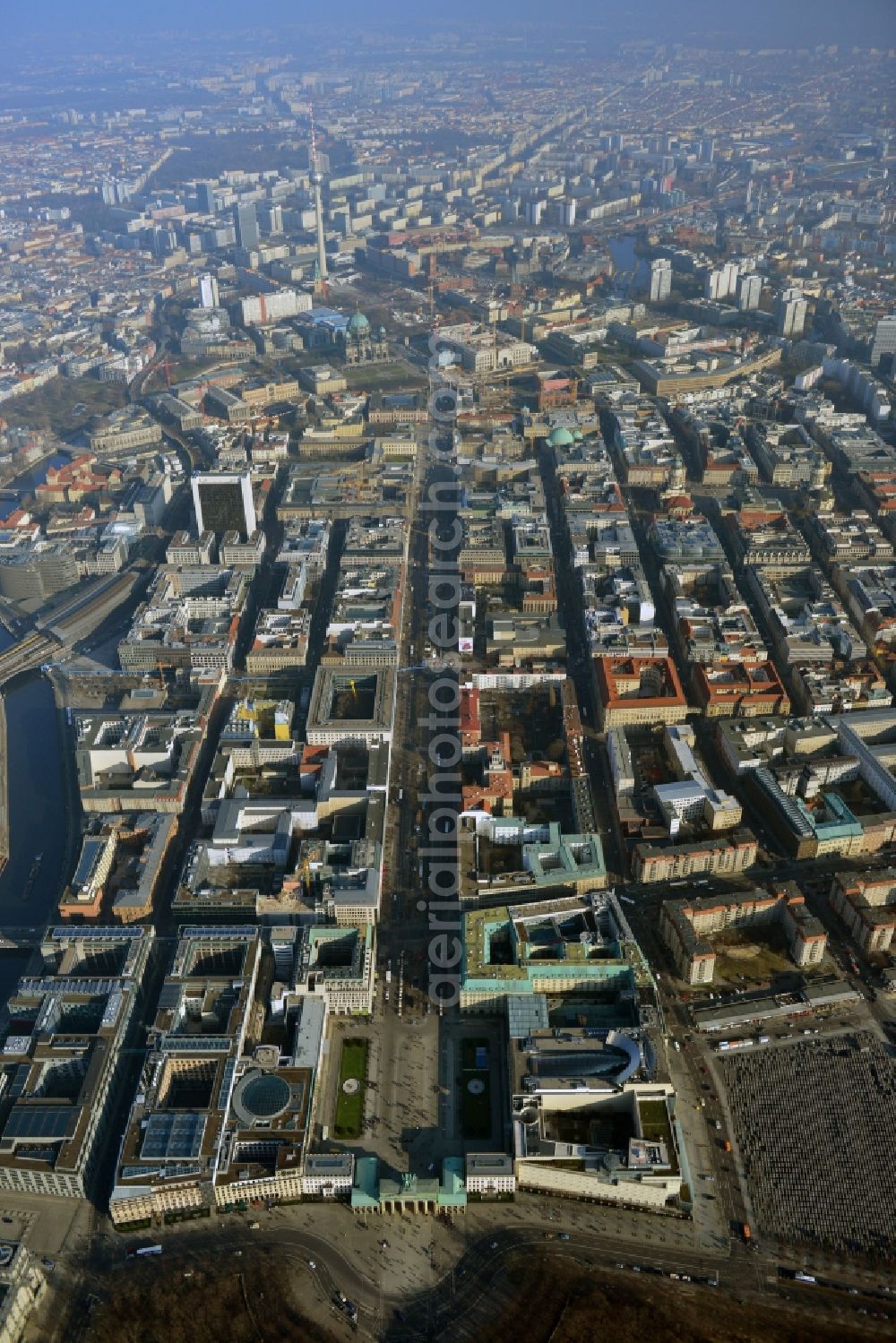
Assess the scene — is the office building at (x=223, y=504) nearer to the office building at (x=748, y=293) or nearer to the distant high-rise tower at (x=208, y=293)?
the distant high-rise tower at (x=208, y=293)

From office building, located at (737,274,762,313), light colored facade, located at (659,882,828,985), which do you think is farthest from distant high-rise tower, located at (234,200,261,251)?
light colored facade, located at (659,882,828,985)

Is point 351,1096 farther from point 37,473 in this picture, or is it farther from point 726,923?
point 37,473

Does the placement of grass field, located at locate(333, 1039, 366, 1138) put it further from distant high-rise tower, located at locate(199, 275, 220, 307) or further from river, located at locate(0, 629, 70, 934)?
distant high-rise tower, located at locate(199, 275, 220, 307)

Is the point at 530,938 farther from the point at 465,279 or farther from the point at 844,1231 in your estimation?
the point at 465,279

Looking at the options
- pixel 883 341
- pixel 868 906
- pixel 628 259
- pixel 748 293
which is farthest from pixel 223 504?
pixel 628 259

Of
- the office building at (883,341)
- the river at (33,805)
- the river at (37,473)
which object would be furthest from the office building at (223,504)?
the office building at (883,341)

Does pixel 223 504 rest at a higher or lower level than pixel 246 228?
lower

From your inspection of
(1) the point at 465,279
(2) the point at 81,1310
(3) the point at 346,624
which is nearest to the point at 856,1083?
(2) the point at 81,1310
